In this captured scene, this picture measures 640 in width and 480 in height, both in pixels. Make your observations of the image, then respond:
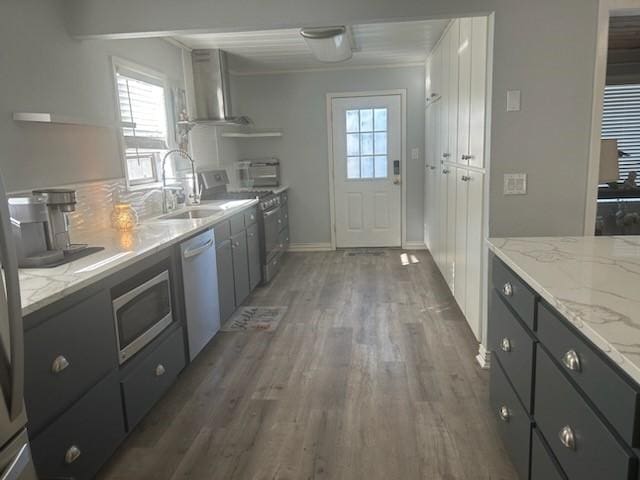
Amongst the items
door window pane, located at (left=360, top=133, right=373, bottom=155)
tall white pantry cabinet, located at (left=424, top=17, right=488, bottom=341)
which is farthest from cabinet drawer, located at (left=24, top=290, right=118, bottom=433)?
door window pane, located at (left=360, top=133, right=373, bottom=155)

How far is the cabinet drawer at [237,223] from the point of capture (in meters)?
3.83

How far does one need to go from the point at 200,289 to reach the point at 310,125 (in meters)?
3.54

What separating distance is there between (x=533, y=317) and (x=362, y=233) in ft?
15.4

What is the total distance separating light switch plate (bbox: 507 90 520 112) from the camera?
2.56m

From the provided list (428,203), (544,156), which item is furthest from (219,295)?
(428,203)

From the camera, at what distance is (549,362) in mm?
1458

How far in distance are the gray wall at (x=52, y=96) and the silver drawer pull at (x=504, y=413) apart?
2.51 m

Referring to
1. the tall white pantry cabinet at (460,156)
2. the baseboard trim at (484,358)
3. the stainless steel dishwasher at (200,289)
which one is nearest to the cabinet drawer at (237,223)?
the stainless steel dishwasher at (200,289)

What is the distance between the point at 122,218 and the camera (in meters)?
3.00

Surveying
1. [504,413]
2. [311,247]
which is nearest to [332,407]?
[504,413]

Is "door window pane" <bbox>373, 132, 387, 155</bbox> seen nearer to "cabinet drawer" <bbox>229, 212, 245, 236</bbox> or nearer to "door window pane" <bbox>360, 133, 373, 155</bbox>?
"door window pane" <bbox>360, 133, 373, 155</bbox>

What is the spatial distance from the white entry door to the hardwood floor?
2306mm

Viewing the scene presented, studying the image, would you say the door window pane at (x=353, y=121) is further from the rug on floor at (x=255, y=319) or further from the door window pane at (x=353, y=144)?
the rug on floor at (x=255, y=319)

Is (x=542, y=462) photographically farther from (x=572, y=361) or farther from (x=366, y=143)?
(x=366, y=143)
